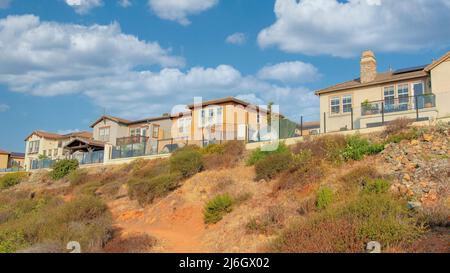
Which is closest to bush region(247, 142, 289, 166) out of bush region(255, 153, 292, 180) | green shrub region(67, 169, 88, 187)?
bush region(255, 153, 292, 180)

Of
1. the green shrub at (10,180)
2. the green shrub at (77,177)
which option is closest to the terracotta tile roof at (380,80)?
the green shrub at (77,177)

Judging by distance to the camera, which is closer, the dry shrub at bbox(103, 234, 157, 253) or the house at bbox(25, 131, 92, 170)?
the dry shrub at bbox(103, 234, 157, 253)

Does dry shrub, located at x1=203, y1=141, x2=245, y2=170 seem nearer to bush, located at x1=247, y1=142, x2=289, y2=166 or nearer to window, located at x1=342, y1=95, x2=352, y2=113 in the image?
bush, located at x1=247, y1=142, x2=289, y2=166

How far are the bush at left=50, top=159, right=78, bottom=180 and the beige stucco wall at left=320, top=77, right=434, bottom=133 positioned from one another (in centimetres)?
2365

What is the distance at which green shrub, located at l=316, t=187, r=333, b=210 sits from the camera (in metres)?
14.6

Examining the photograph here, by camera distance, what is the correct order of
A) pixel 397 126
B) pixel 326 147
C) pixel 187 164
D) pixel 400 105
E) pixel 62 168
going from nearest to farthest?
pixel 326 147 → pixel 397 126 → pixel 187 164 → pixel 400 105 → pixel 62 168

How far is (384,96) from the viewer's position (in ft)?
102

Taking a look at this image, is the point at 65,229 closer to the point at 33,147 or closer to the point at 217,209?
the point at 217,209

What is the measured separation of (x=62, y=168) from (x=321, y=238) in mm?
32728

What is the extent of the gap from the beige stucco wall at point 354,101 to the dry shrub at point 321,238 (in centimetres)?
1698


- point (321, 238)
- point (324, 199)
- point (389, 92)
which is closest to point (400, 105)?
point (389, 92)

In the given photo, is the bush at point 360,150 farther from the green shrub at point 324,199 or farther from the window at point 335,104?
the window at point 335,104

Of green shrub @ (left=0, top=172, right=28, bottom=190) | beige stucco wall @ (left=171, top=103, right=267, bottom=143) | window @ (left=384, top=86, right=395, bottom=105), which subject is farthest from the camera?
beige stucco wall @ (left=171, top=103, right=267, bottom=143)
